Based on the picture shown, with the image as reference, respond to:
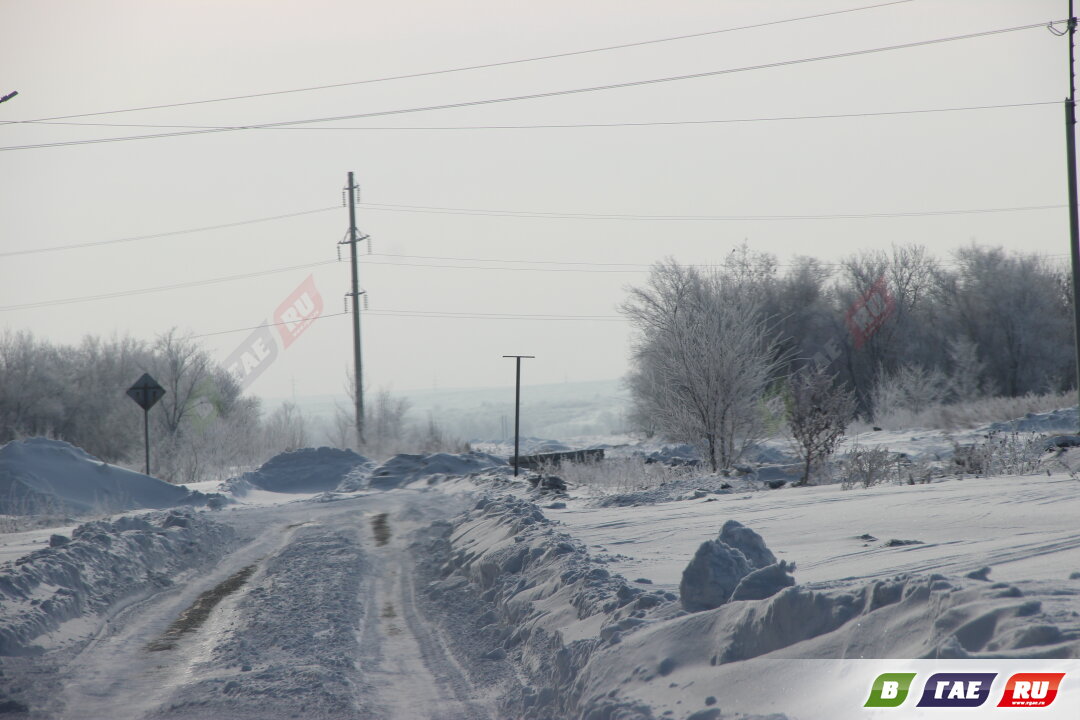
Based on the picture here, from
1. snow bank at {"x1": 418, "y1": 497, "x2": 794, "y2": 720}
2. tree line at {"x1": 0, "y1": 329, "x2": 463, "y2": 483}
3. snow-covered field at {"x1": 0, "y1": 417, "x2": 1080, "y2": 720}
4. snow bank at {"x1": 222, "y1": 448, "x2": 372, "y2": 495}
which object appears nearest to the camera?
snow-covered field at {"x1": 0, "y1": 417, "x2": 1080, "y2": 720}

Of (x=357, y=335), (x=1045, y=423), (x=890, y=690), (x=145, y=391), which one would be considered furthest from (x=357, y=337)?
(x=890, y=690)

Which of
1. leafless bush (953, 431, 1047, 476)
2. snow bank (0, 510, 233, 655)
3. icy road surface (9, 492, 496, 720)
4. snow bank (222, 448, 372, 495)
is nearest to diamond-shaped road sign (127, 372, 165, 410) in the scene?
snow bank (222, 448, 372, 495)

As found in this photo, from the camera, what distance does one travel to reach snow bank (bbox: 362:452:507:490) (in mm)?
28906

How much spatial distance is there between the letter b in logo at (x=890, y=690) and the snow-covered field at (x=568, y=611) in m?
0.05

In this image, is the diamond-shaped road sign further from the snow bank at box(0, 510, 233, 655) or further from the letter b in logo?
the letter b in logo

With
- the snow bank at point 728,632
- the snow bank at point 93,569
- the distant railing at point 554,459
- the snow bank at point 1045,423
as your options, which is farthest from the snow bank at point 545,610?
the snow bank at point 1045,423

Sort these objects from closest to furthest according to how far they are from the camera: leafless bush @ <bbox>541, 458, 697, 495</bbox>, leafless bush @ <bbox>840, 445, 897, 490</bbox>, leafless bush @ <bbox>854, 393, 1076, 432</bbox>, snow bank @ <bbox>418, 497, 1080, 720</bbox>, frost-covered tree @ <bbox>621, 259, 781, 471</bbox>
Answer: snow bank @ <bbox>418, 497, 1080, 720</bbox>
leafless bush @ <bbox>840, 445, 897, 490</bbox>
leafless bush @ <bbox>541, 458, 697, 495</bbox>
frost-covered tree @ <bbox>621, 259, 781, 471</bbox>
leafless bush @ <bbox>854, 393, 1076, 432</bbox>

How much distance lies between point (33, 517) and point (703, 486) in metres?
13.3

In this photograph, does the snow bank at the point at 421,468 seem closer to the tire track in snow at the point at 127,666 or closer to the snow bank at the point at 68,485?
the snow bank at the point at 68,485

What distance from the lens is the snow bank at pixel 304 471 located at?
2947cm

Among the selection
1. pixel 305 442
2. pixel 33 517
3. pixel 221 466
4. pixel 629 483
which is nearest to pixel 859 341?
pixel 305 442

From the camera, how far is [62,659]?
24.9ft

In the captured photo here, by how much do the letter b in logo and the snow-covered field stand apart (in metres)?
0.05

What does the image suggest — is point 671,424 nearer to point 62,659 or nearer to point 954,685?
point 62,659
